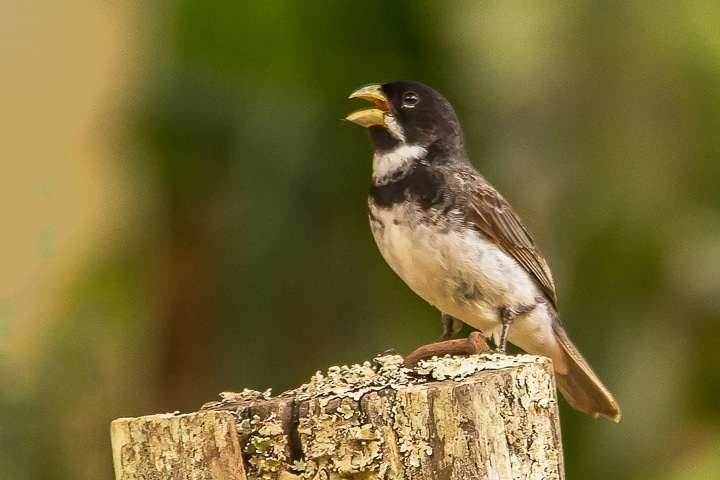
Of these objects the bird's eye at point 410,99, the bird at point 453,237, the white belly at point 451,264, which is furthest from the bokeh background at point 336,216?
the white belly at point 451,264

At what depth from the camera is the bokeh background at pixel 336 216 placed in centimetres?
537

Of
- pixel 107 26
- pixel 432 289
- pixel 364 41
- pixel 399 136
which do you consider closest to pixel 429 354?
pixel 432 289

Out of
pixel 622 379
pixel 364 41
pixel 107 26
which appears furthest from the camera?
pixel 107 26

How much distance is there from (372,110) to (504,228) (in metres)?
0.69

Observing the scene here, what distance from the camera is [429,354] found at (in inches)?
124

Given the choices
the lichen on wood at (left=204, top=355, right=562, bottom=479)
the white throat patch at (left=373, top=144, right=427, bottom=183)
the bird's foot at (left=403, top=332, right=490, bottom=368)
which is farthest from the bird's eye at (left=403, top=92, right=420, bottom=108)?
the lichen on wood at (left=204, top=355, right=562, bottom=479)

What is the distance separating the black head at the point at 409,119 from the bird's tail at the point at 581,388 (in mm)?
869

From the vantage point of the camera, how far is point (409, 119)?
4.48m

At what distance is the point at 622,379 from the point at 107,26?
3.47 meters

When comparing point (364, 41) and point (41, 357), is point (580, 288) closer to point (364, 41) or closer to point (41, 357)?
point (364, 41)

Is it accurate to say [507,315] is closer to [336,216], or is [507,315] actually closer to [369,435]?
[336,216]

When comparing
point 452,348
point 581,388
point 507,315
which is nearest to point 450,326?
point 507,315

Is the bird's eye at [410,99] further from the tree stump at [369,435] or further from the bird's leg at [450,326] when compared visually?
the tree stump at [369,435]

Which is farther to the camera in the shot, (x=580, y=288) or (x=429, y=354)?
(x=580, y=288)
